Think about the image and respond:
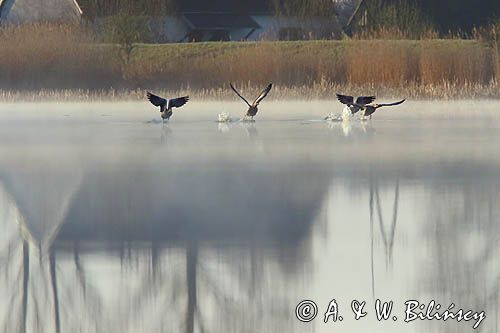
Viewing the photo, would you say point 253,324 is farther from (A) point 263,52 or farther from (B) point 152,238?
(A) point 263,52

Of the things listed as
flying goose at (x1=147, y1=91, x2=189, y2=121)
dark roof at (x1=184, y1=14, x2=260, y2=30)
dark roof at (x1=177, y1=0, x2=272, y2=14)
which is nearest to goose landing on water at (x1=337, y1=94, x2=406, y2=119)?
flying goose at (x1=147, y1=91, x2=189, y2=121)

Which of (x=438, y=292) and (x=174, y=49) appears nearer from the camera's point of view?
(x=438, y=292)

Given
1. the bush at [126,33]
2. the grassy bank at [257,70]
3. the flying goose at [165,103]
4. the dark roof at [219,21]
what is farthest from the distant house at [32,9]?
the flying goose at [165,103]

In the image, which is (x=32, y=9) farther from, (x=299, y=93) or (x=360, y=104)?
(x=360, y=104)

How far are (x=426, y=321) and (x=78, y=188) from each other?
3.69 metres

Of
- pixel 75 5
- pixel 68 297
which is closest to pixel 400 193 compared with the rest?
pixel 68 297

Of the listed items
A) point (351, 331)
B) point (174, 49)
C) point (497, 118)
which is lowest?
point (351, 331)

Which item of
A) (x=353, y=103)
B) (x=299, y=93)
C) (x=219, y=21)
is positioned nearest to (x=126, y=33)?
(x=299, y=93)

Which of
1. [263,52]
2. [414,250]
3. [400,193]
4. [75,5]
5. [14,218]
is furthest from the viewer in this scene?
[75,5]

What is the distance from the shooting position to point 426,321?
4.68 m
